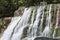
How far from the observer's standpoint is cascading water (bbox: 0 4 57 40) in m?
11.9

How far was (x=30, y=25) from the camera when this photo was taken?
12500 mm

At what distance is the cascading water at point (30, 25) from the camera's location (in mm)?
11906

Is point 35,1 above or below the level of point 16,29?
above

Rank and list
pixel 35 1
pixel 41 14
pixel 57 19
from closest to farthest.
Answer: pixel 57 19, pixel 41 14, pixel 35 1

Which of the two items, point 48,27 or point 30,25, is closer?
point 48,27

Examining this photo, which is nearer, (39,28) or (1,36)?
(39,28)

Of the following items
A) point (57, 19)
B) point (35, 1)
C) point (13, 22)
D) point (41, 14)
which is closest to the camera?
point (57, 19)

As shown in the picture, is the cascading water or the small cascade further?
the cascading water

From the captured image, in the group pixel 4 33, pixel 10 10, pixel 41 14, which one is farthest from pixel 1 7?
pixel 41 14

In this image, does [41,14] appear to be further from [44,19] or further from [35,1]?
[35,1]

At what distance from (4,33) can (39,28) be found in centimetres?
236

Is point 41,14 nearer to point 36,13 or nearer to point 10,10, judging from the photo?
point 36,13

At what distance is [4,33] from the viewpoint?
1334 cm

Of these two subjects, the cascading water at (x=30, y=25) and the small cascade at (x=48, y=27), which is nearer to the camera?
the small cascade at (x=48, y=27)
